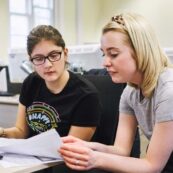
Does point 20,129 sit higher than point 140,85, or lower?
lower

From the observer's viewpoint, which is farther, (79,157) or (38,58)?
(38,58)

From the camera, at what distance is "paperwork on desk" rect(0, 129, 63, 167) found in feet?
3.34

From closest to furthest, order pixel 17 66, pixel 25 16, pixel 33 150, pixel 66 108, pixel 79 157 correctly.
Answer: pixel 79 157 → pixel 33 150 → pixel 66 108 → pixel 17 66 → pixel 25 16

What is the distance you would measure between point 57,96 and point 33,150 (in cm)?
38

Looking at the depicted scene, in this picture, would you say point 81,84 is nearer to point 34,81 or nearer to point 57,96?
point 57,96

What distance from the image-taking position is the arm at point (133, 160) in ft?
3.17

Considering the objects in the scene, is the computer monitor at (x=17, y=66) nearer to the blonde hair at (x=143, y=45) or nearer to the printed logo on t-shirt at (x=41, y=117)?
the printed logo on t-shirt at (x=41, y=117)

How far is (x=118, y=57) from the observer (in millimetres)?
1024

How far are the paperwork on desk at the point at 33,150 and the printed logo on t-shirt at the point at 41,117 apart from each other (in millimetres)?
281

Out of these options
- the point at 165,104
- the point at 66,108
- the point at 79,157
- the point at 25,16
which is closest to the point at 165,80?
the point at 165,104

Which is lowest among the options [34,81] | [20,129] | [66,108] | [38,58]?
[20,129]

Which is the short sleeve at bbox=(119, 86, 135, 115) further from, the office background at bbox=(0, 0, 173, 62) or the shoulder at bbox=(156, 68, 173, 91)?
the office background at bbox=(0, 0, 173, 62)

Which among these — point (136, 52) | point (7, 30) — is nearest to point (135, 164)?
point (136, 52)

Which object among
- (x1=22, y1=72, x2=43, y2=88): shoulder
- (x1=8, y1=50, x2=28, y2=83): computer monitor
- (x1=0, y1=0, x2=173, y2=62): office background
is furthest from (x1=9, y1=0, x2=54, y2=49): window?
(x1=22, y1=72, x2=43, y2=88): shoulder
